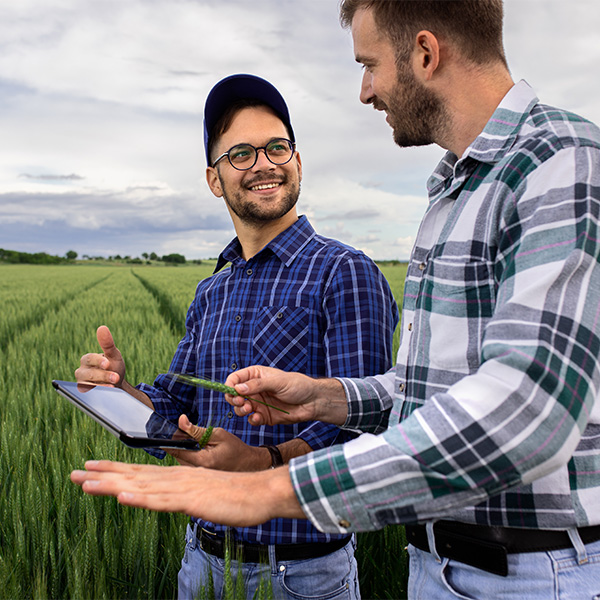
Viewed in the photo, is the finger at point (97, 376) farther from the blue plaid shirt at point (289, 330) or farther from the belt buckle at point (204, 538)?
the belt buckle at point (204, 538)

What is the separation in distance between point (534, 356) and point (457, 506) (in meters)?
0.21

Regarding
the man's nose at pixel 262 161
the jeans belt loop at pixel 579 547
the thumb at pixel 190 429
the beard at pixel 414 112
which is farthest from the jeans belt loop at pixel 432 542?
the man's nose at pixel 262 161

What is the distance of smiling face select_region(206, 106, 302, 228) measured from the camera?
1.62 meters

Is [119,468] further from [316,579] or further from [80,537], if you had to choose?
[80,537]

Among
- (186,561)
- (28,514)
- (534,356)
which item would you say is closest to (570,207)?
(534,356)

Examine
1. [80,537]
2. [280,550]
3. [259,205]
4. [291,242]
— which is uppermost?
[259,205]

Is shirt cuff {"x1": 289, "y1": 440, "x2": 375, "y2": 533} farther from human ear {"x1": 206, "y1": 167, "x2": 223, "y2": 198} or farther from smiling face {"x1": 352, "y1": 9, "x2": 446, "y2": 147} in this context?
human ear {"x1": 206, "y1": 167, "x2": 223, "y2": 198}

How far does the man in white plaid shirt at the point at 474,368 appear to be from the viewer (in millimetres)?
646

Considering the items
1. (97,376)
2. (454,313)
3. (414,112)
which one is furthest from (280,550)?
(414,112)

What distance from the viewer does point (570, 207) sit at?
→ 2.27ft

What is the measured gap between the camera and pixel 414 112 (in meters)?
1.05

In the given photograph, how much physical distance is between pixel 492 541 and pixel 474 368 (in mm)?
269

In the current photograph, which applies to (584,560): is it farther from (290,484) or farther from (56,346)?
(56,346)

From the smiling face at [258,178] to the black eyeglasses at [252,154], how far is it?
0.5 inches
